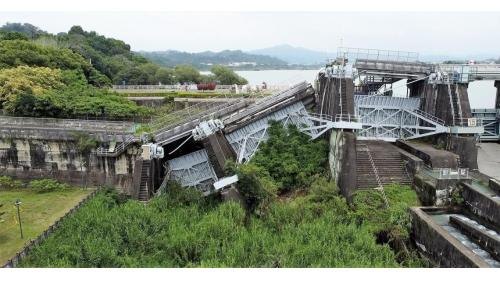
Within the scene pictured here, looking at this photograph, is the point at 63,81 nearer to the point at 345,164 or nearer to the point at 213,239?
the point at 213,239

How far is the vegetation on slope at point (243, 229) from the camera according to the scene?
17281mm

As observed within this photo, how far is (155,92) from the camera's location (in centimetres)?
4103

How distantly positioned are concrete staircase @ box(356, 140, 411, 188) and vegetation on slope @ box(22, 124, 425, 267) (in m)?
1.10

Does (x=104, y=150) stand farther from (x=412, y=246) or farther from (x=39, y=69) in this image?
(x=412, y=246)

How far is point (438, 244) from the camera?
17312mm

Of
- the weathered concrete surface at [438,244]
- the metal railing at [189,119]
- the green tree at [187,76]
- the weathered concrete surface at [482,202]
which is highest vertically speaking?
the green tree at [187,76]

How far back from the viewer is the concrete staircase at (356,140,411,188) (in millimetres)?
23312

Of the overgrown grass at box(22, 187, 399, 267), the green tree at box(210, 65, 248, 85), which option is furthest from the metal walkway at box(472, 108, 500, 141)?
the green tree at box(210, 65, 248, 85)

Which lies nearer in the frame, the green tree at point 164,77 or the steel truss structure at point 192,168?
the steel truss structure at point 192,168

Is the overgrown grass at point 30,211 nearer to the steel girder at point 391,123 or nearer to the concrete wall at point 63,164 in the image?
the concrete wall at point 63,164

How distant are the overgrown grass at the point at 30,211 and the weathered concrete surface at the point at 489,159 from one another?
2521 centimetres

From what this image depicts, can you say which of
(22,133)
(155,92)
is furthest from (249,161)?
(155,92)

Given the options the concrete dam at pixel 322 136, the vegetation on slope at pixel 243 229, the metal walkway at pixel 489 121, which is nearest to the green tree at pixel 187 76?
the concrete dam at pixel 322 136

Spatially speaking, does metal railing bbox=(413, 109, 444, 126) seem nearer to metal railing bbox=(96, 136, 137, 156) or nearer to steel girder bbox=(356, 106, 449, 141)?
steel girder bbox=(356, 106, 449, 141)
